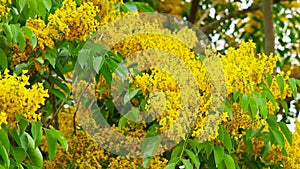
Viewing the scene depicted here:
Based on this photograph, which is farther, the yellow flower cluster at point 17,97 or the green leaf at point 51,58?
the green leaf at point 51,58

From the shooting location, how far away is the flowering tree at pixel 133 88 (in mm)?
1822

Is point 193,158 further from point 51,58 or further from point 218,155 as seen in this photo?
point 51,58

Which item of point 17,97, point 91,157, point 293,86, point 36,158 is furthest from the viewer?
point 91,157

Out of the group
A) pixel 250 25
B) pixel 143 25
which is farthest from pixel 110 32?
pixel 250 25

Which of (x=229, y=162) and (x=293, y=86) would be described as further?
(x=293, y=86)

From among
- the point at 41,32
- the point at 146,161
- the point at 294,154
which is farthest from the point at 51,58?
the point at 294,154

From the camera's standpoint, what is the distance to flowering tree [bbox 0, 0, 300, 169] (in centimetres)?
182

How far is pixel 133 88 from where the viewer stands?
195 cm

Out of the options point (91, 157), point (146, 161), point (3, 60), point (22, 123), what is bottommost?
point (91, 157)

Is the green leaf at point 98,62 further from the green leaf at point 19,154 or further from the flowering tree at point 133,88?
the green leaf at point 19,154

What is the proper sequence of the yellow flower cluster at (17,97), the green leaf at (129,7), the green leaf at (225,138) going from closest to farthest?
the yellow flower cluster at (17,97) < the green leaf at (225,138) < the green leaf at (129,7)

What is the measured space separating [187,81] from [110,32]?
31cm

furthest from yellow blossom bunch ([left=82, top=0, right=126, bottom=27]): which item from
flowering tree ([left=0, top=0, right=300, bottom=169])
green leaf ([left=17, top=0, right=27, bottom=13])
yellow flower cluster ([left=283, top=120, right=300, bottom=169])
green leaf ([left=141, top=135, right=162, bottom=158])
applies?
yellow flower cluster ([left=283, top=120, right=300, bottom=169])

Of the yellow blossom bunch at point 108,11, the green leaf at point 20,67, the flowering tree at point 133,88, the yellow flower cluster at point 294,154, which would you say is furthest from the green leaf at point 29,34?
the yellow flower cluster at point 294,154
